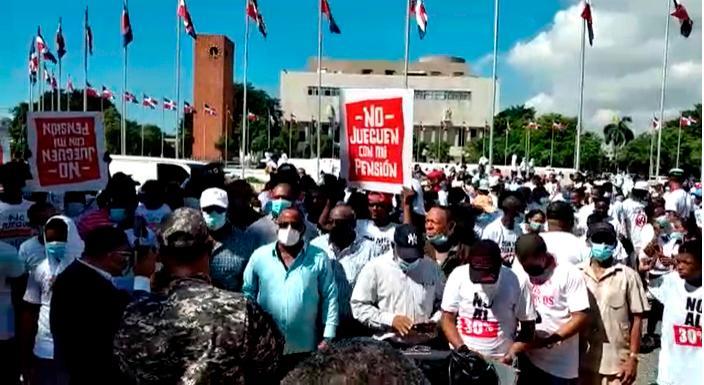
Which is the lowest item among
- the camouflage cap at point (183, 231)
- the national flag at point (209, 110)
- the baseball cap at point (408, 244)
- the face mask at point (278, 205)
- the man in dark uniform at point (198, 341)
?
the baseball cap at point (408, 244)

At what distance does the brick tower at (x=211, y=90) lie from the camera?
80.2 meters

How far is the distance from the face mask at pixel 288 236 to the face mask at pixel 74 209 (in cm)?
396

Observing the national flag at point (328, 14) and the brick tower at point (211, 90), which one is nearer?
the national flag at point (328, 14)

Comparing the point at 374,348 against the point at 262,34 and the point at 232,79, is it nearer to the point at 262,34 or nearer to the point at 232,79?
the point at 262,34

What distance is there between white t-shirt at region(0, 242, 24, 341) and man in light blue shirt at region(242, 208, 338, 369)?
151cm

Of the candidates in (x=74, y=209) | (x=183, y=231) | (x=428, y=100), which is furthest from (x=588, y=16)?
(x=428, y=100)

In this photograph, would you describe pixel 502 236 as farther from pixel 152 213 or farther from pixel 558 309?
pixel 152 213

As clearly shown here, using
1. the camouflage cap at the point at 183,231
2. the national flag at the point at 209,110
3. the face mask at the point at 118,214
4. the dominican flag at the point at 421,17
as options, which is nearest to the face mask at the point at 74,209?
the face mask at the point at 118,214

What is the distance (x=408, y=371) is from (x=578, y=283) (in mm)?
3626

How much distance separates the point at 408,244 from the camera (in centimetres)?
490

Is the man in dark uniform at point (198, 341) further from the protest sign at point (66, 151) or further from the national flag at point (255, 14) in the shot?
the national flag at point (255, 14)

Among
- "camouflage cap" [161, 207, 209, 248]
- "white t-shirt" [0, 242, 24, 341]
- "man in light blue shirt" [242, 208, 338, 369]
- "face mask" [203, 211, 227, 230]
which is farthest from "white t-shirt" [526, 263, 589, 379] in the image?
"white t-shirt" [0, 242, 24, 341]

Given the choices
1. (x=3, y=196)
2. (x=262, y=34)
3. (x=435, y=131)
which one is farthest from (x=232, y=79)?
(x=3, y=196)

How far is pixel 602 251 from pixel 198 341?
408cm
